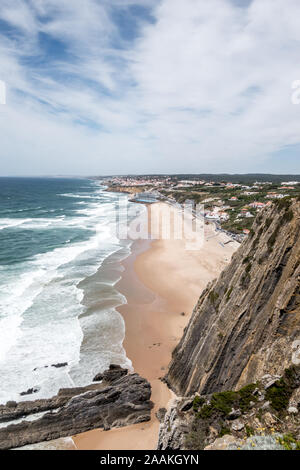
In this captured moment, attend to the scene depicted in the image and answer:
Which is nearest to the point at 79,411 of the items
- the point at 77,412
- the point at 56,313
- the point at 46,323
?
the point at 77,412

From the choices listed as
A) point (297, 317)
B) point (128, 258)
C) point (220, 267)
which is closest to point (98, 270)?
point (128, 258)

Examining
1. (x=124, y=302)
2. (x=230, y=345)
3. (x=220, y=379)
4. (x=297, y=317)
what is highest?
(x=297, y=317)

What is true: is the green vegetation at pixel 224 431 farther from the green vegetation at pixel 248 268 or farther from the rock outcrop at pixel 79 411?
the rock outcrop at pixel 79 411

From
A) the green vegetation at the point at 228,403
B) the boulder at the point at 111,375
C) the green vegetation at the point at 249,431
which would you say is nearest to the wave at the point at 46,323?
the boulder at the point at 111,375

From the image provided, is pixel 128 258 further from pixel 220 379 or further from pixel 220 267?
pixel 220 379

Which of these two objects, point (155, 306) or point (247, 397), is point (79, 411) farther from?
point (155, 306)
